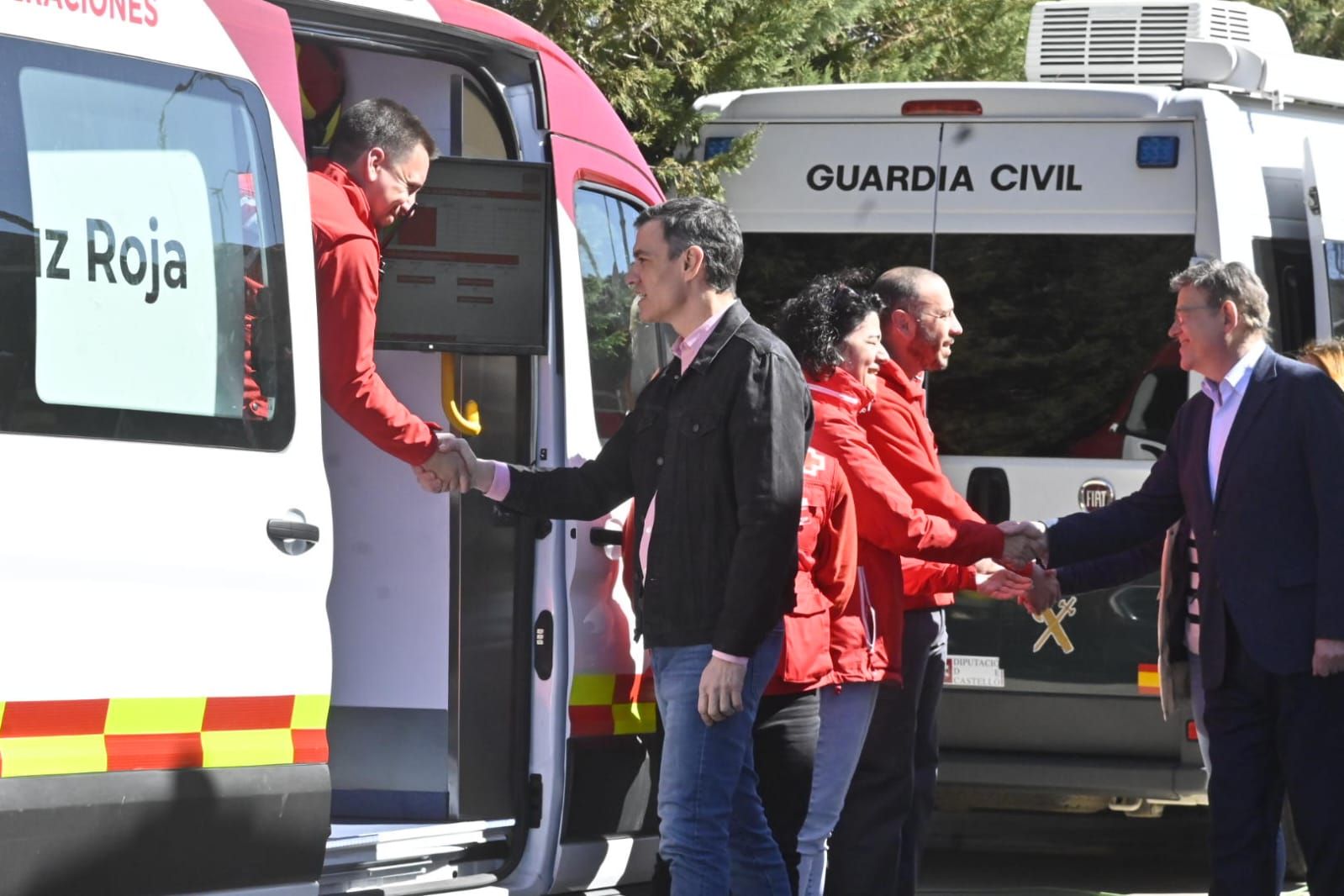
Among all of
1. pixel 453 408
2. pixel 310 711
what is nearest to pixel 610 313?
pixel 453 408

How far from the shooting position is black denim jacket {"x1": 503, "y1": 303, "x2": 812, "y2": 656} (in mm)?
4527

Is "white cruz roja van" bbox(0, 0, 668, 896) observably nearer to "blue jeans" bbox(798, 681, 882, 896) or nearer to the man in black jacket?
"blue jeans" bbox(798, 681, 882, 896)

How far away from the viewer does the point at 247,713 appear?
14.2ft

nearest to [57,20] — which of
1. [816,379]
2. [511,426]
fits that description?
[511,426]

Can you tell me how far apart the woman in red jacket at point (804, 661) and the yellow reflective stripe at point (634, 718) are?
53 centimetres

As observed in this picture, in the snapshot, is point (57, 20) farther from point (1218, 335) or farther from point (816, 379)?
point (1218, 335)

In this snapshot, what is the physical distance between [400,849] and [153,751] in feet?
3.60

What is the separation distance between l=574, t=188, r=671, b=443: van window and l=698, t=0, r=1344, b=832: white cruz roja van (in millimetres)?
1729

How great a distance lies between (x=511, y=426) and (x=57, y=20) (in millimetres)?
1836

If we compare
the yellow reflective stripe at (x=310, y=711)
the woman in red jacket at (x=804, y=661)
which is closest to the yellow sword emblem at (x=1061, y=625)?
the woman in red jacket at (x=804, y=661)

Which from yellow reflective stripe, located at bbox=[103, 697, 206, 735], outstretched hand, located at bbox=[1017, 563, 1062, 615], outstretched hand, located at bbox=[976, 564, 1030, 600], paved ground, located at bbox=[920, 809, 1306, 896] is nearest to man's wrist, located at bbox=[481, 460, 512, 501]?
yellow reflective stripe, located at bbox=[103, 697, 206, 735]

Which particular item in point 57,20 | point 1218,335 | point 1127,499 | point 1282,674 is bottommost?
point 1282,674

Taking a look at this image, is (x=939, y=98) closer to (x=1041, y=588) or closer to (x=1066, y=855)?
(x=1041, y=588)

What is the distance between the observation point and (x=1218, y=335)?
18.8 ft
